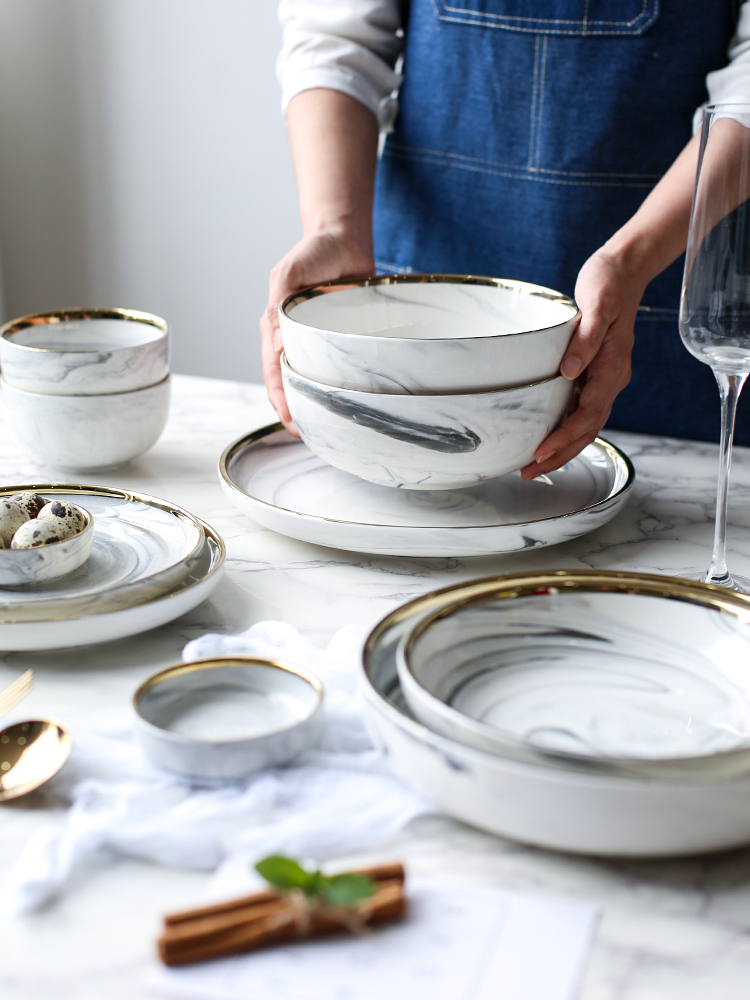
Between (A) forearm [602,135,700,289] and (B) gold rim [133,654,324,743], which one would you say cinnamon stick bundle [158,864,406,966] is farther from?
(A) forearm [602,135,700,289]

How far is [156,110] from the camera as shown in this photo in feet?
9.40

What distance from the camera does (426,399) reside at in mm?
758

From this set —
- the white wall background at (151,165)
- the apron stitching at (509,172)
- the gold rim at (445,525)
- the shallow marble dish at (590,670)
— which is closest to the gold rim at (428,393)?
the gold rim at (445,525)

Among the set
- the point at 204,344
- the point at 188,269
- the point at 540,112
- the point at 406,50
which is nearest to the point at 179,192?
the point at 188,269

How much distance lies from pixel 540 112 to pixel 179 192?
182 centimetres

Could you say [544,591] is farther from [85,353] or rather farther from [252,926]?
[85,353]

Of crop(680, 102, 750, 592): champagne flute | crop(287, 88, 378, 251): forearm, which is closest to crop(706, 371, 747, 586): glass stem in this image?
crop(680, 102, 750, 592): champagne flute

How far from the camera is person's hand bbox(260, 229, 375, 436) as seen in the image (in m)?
0.99

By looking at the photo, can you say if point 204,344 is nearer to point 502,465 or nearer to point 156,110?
point 156,110

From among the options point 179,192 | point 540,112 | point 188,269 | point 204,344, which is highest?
point 540,112

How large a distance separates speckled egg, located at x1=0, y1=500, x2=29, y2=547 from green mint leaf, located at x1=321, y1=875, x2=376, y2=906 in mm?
426

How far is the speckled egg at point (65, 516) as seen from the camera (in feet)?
2.35

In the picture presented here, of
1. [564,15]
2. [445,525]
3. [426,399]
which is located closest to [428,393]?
[426,399]

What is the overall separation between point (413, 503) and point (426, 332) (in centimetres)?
22
